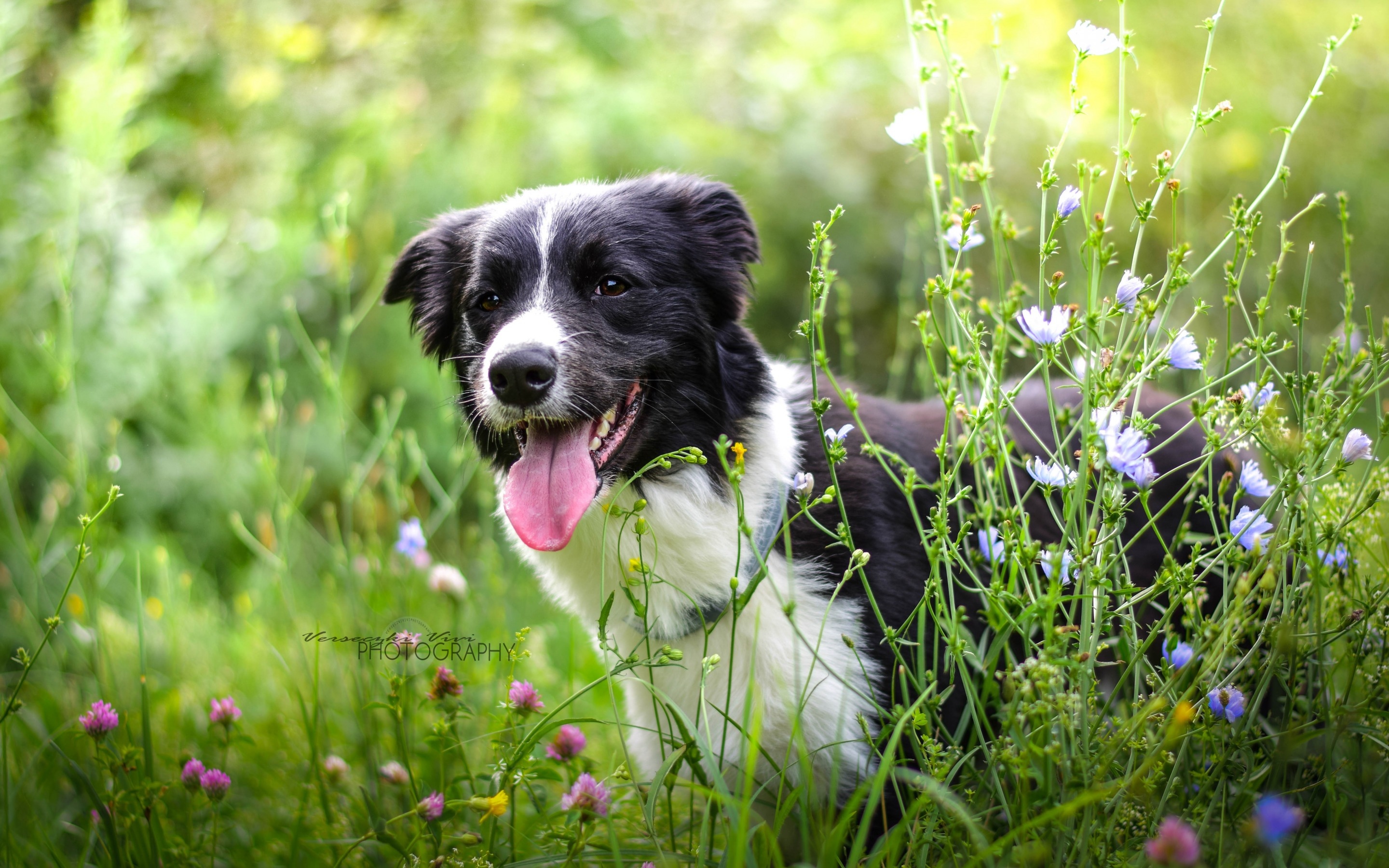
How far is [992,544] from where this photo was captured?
184 centimetres

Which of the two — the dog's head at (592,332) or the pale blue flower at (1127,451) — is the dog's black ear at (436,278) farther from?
the pale blue flower at (1127,451)

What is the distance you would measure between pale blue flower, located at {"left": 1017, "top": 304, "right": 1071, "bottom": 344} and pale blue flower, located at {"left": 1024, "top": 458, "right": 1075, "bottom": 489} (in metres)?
0.22

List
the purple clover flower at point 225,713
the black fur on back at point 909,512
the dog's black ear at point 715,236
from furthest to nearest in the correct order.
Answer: the dog's black ear at point 715,236
the black fur on back at point 909,512
the purple clover flower at point 225,713

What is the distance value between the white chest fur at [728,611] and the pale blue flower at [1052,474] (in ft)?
2.23

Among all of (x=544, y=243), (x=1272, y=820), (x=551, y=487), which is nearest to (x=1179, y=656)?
(x=1272, y=820)

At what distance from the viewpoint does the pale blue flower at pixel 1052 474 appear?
164 centimetres

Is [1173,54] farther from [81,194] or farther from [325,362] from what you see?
[81,194]

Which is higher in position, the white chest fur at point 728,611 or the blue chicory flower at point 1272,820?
the blue chicory flower at point 1272,820

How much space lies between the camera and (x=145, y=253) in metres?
5.07

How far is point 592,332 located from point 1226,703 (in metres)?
1.61

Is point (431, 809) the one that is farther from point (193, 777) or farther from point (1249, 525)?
point (1249, 525)

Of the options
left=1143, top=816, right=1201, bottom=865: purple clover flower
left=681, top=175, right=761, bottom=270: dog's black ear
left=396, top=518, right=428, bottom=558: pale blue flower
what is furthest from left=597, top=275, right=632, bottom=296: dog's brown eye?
left=1143, top=816, right=1201, bottom=865: purple clover flower

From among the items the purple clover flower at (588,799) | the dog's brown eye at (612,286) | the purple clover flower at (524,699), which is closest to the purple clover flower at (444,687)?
the purple clover flower at (524,699)

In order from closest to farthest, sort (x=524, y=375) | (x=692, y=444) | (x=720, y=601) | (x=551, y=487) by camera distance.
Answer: (x=524, y=375)
(x=551, y=487)
(x=720, y=601)
(x=692, y=444)
